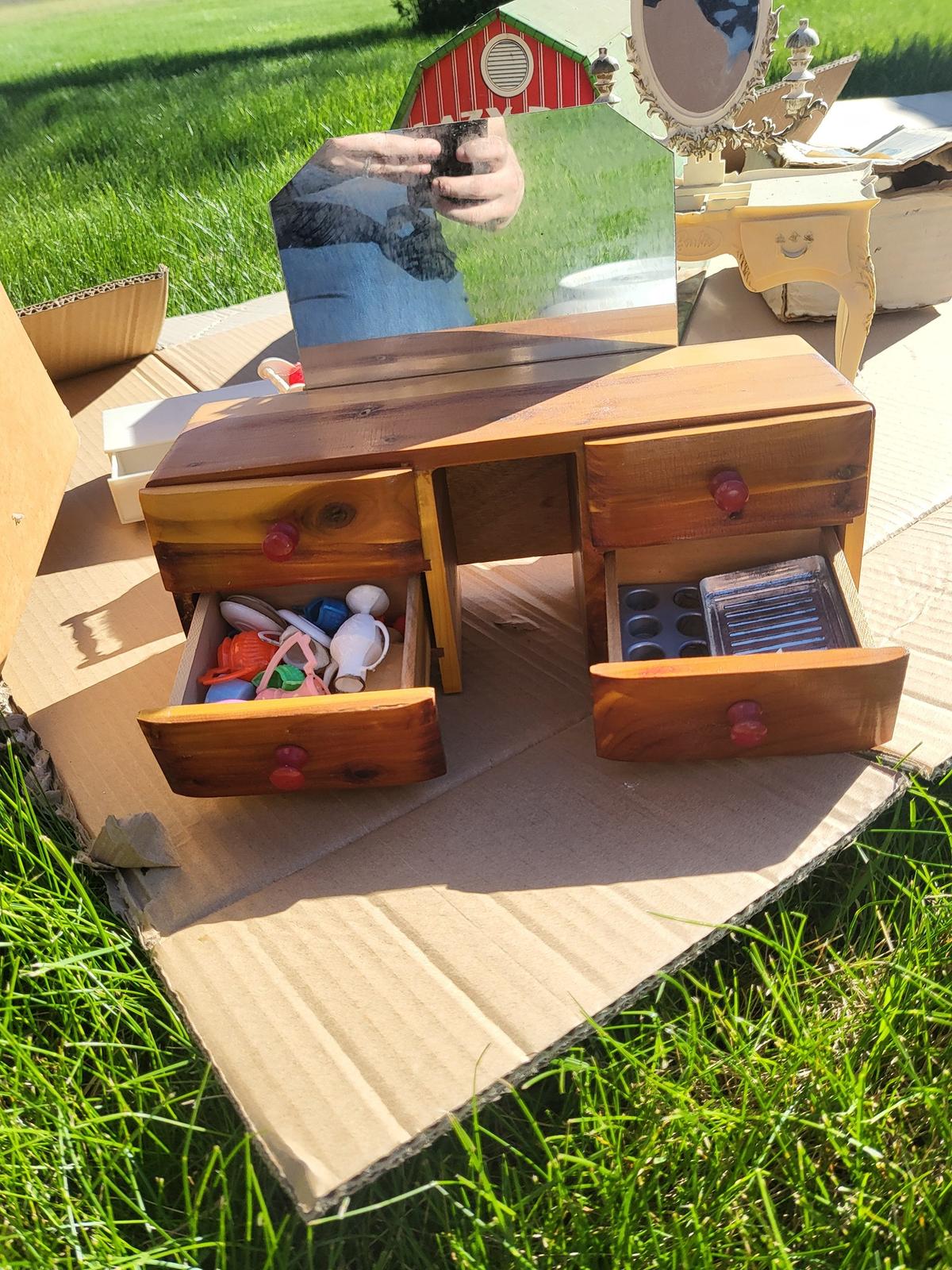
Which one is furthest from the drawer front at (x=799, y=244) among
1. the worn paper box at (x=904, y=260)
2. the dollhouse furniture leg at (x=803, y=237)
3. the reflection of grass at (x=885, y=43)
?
the reflection of grass at (x=885, y=43)

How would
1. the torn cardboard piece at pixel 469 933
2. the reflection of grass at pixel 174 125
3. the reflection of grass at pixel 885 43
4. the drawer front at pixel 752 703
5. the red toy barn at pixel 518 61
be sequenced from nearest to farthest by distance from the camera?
the torn cardboard piece at pixel 469 933, the drawer front at pixel 752 703, the red toy barn at pixel 518 61, the reflection of grass at pixel 174 125, the reflection of grass at pixel 885 43

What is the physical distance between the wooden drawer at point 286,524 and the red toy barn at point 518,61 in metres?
2.41

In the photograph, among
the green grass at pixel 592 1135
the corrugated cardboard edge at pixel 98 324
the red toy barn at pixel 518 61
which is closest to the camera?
the green grass at pixel 592 1135

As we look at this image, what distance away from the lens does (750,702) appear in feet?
3.98

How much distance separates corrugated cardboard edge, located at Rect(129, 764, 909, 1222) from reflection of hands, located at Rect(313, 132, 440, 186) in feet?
3.23

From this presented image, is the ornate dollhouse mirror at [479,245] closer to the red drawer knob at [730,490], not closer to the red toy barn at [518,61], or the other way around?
the red drawer knob at [730,490]

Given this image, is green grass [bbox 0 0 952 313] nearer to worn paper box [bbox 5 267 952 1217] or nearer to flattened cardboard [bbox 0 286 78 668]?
flattened cardboard [bbox 0 286 78 668]

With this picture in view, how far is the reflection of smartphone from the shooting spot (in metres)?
1.39

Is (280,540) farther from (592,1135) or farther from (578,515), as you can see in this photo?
(592,1135)

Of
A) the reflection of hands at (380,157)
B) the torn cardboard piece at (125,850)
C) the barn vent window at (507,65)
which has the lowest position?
the torn cardboard piece at (125,850)

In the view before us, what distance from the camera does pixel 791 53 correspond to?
2.35 meters

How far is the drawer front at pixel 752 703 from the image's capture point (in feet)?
3.86

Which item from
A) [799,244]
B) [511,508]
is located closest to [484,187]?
[511,508]

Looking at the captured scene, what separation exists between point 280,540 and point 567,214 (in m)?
0.60
